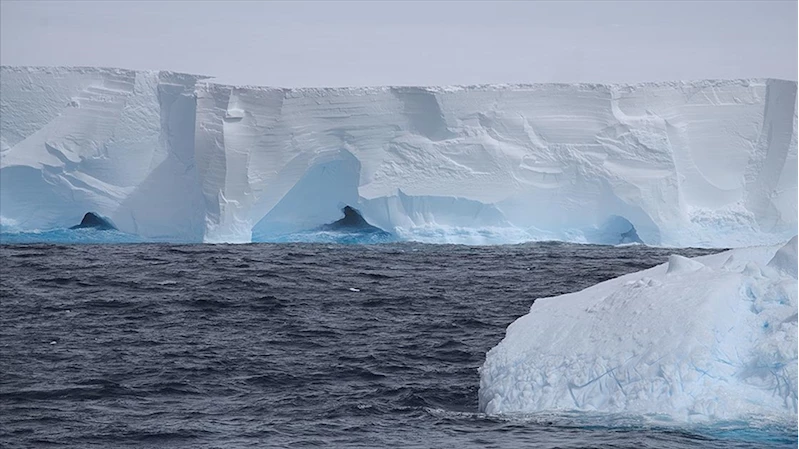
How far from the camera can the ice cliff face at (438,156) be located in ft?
52.6

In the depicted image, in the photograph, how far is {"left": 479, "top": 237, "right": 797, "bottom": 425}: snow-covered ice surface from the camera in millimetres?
5715

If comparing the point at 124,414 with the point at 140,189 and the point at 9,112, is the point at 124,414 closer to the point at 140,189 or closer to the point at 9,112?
the point at 140,189

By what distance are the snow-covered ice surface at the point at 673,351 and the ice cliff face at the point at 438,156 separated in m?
9.40

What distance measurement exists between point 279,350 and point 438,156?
821 cm

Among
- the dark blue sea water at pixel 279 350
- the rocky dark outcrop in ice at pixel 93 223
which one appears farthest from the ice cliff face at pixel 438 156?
the dark blue sea water at pixel 279 350

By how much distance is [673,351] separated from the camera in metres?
5.89

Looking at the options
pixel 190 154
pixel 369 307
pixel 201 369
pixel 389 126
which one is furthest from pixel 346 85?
→ pixel 201 369

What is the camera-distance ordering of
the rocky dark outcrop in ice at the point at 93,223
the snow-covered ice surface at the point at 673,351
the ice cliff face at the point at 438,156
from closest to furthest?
the snow-covered ice surface at the point at 673,351, the ice cliff face at the point at 438,156, the rocky dark outcrop in ice at the point at 93,223

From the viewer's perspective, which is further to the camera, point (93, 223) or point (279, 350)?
point (93, 223)

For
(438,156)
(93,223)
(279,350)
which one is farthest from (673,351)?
(93,223)

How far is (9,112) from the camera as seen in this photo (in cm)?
1700

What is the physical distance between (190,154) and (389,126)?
3.25 m

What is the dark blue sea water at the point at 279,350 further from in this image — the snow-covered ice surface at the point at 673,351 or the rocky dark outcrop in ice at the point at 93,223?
the rocky dark outcrop in ice at the point at 93,223

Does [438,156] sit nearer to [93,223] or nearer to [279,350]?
[93,223]
